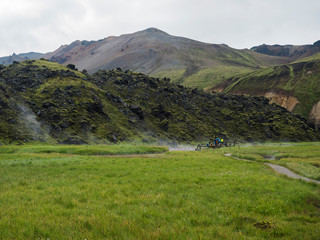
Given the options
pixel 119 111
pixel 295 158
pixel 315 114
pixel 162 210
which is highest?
pixel 119 111

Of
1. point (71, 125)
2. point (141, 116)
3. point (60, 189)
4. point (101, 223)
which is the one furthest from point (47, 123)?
point (101, 223)

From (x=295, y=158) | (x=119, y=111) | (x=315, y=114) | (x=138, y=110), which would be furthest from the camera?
(x=315, y=114)

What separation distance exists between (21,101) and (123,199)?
89430mm

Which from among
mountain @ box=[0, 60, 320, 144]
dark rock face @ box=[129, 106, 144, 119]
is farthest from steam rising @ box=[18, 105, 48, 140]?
dark rock face @ box=[129, 106, 144, 119]

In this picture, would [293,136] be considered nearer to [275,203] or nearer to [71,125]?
[71,125]

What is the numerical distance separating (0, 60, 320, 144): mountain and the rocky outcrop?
34.9 m

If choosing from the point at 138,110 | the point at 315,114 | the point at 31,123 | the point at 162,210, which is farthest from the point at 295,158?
the point at 315,114

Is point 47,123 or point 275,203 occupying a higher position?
point 47,123

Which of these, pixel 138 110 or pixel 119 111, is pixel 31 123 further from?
pixel 138 110

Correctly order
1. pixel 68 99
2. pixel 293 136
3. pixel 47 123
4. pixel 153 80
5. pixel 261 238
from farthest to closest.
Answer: pixel 153 80 < pixel 293 136 < pixel 68 99 < pixel 47 123 < pixel 261 238

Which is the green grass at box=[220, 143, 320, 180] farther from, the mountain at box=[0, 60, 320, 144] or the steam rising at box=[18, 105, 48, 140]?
the steam rising at box=[18, 105, 48, 140]

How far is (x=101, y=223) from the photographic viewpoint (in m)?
9.32

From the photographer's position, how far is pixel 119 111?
10694 centimetres

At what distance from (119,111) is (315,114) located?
563 ft
